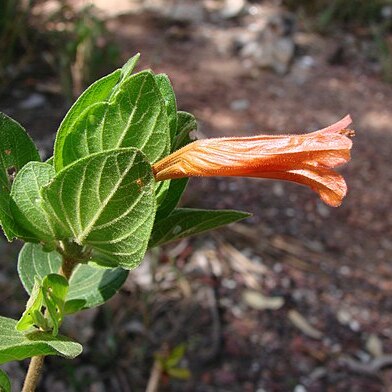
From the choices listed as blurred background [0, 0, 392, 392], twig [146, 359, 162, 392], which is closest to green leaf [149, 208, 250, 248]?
blurred background [0, 0, 392, 392]

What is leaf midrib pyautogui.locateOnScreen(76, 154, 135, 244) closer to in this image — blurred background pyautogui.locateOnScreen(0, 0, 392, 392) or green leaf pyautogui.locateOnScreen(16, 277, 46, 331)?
green leaf pyautogui.locateOnScreen(16, 277, 46, 331)

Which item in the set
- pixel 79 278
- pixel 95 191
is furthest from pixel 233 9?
pixel 95 191

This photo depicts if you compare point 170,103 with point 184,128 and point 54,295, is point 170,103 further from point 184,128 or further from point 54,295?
point 54,295

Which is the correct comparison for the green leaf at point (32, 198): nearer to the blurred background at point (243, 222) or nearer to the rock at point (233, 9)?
the blurred background at point (243, 222)

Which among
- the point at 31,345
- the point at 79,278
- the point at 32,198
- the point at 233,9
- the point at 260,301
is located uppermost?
the point at 32,198

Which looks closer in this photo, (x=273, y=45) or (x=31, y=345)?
(x=31, y=345)

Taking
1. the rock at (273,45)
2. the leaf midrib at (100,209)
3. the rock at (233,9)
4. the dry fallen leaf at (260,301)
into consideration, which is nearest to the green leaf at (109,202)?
the leaf midrib at (100,209)
